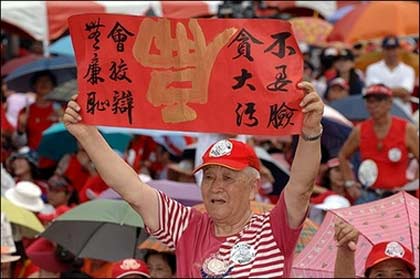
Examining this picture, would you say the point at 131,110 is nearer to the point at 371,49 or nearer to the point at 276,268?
the point at 276,268

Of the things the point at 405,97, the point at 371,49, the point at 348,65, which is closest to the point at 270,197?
the point at 405,97

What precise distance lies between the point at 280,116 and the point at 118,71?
2.75ft

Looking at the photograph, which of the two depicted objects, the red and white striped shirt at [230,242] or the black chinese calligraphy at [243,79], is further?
the black chinese calligraphy at [243,79]

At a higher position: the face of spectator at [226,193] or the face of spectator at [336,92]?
the face of spectator at [226,193]

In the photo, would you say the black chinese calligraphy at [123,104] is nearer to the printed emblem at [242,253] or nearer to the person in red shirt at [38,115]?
the printed emblem at [242,253]

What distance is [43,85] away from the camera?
49.7 feet

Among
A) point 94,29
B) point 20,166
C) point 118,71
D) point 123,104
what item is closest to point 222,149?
point 123,104

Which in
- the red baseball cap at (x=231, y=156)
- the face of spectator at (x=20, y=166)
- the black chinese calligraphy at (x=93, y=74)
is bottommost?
the face of spectator at (x=20, y=166)

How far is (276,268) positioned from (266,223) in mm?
201

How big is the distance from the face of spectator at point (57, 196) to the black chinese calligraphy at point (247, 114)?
5808 mm

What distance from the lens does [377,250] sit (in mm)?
7020

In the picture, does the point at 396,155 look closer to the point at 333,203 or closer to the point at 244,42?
the point at 333,203

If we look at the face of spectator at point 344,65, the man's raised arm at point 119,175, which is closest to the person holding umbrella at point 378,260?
the man's raised arm at point 119,175

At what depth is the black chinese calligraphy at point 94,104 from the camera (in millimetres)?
6190
